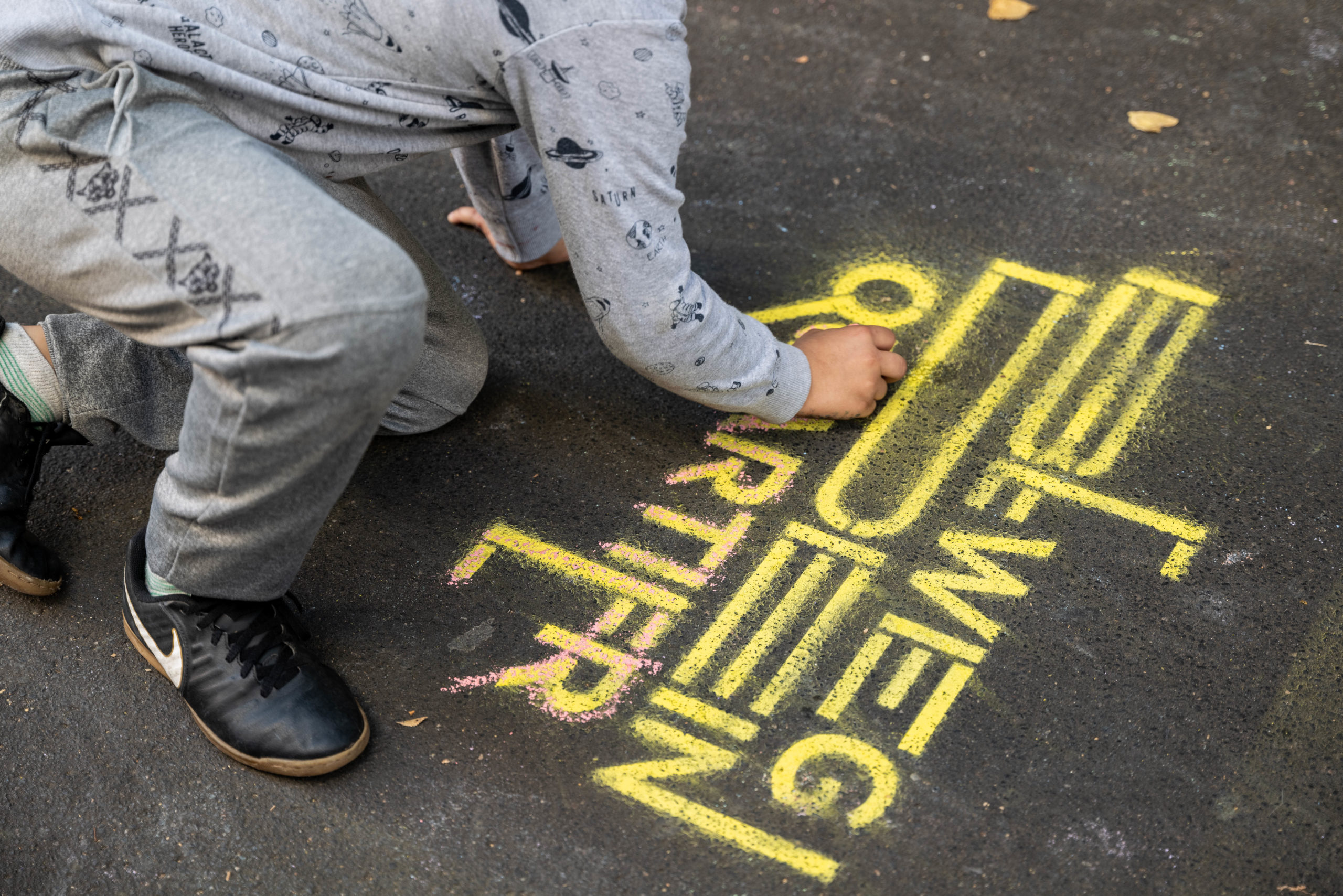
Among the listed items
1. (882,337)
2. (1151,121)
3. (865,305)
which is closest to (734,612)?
(882,337)

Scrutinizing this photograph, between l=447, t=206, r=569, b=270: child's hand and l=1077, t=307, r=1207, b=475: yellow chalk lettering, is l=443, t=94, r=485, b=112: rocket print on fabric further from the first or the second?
l=1077, t=307, r=1207, b=475: yellow chalk lettering

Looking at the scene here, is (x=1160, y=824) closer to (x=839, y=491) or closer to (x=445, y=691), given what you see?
(x=839, y=491)

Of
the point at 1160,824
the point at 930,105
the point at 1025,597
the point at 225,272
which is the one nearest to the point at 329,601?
the point at 225,272

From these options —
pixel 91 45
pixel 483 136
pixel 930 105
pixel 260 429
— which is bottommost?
pixel 930 105

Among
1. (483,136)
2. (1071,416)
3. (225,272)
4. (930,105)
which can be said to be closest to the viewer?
(225,272)

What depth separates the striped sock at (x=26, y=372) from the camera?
6.68 ft

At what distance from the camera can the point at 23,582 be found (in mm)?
2010

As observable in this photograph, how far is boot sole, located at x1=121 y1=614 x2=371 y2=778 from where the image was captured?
5.75 ft

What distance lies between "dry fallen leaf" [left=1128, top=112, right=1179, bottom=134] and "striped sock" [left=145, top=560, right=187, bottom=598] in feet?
8.66

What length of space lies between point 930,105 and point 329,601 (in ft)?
7.00

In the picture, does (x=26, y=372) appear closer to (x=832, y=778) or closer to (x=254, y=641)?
(x=254, y=641)

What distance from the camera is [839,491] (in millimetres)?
2168

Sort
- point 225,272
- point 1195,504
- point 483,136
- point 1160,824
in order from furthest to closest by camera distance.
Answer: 1. point 1195,504
2. point 483,136
3. point 1160,824
4. point 225,272

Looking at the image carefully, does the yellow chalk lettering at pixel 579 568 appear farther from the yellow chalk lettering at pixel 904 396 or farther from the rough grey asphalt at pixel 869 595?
the yellow chalk lettering at pixel 904 396
